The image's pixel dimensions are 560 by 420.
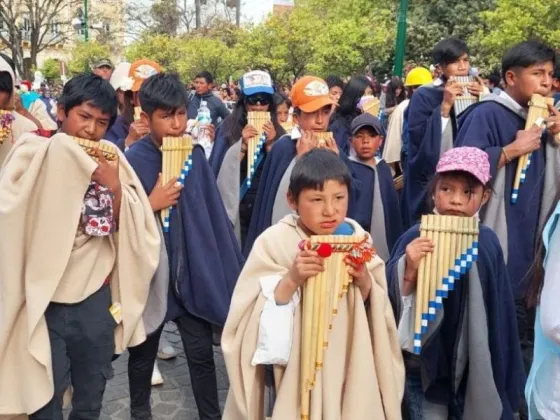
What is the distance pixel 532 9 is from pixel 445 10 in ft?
34.9

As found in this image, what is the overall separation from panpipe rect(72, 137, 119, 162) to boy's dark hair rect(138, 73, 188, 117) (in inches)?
28.6

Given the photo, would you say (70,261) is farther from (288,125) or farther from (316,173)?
(288,125)

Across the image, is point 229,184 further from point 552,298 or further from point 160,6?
point 160,6

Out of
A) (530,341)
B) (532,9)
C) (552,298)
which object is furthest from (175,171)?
(532,9)

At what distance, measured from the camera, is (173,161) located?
367cm

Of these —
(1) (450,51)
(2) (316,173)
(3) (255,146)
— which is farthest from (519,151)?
(1) (450,51)

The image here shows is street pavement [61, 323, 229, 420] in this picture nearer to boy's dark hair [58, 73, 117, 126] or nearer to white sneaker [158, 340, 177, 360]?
white sneaker [158, 340, 177, 360]

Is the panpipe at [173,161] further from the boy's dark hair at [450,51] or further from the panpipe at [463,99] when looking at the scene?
the boy's dark hair at [450,51]

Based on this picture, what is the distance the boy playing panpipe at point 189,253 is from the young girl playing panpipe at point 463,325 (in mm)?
1036

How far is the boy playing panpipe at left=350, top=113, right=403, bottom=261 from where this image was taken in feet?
15.4

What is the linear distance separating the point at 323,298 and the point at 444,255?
74 cm

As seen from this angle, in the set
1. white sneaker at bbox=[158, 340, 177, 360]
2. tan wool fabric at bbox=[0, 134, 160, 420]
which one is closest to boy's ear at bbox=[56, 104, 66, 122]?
tan wool fabric at bbox=[0, 134, 160, 420]

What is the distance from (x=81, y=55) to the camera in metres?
36.8

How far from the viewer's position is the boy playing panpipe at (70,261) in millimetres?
2879
